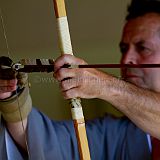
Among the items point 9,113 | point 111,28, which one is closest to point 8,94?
point 9,113

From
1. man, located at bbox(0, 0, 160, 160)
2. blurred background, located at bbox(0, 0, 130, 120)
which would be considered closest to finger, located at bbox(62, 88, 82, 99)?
man, located at bbox(0, 0, 160, 160)

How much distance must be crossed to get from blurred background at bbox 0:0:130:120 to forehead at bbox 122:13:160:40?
8 cm

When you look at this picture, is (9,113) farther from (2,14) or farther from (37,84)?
(2,14)

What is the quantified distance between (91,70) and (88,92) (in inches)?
1.3

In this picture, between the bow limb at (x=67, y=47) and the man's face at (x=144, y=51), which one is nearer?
the bow limb at (x=67, y=47)

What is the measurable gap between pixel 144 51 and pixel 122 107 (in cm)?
18

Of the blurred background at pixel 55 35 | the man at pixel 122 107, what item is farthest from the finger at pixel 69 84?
the blurred background at pixel 55 35

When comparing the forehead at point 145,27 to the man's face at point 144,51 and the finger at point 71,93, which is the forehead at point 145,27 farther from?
the finger at point 71,93

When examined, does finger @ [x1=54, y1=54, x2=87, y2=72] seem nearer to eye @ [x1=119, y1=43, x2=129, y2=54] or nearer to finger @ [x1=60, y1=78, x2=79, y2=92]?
finger @ [x1=60, y1=78, x2=79, y2=92]

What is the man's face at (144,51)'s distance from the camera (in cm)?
70

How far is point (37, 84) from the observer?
0.69m

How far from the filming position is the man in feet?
1.78

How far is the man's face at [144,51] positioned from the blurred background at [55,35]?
5cm

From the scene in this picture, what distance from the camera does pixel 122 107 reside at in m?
0.59
